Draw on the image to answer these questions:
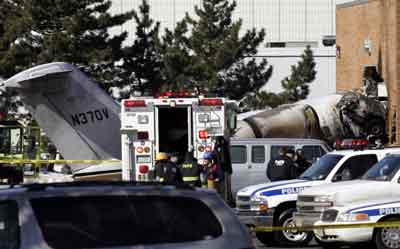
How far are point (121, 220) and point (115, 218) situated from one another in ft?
0.15

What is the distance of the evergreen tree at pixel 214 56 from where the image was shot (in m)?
48.3

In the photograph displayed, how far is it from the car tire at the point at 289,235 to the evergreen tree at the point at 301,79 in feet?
109

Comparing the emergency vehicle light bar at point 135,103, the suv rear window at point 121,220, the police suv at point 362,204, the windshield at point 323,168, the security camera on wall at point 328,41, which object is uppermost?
the security camera on wall at point 328,41

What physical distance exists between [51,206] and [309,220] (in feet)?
30.3

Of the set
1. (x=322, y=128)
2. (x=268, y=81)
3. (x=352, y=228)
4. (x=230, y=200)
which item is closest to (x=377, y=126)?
(x=322, y=128)

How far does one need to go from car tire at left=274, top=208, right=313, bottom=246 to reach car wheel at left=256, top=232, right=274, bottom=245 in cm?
18

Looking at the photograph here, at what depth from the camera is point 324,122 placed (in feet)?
103

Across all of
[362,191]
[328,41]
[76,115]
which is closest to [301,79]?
[328,41]

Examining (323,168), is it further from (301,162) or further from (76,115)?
(76,115)

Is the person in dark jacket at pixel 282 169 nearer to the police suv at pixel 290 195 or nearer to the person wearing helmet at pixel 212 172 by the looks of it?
the person wearing helmet at pixel 212 172

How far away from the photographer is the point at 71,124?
27.8 m

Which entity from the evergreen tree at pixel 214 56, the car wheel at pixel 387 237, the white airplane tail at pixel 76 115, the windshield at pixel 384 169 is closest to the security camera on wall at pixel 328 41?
the evergreen tree at pixel 214 56

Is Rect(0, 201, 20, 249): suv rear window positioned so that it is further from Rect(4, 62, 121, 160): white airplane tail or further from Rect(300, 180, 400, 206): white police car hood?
Rect(4, 62, 121, 160): white airplane tail

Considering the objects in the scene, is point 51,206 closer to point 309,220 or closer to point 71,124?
point 309,220
